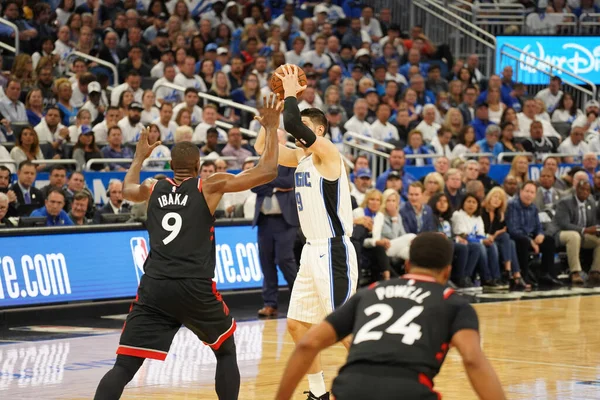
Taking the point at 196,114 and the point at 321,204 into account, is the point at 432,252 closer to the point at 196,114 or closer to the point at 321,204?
the point at 321,204

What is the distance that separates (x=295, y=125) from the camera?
27.1ft

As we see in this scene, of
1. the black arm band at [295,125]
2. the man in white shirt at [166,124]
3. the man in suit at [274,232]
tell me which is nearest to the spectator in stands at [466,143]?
the man in white shirt at [166,124]

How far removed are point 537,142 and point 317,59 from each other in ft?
14.9

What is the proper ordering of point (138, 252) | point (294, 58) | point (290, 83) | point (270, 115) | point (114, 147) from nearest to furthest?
1. point (270, 115)
2. point (290, 83)
3. point (138, 252)
4. point (114, 147)
5. point (294, 58)

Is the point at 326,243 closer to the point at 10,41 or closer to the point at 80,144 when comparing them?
the point at 80,144

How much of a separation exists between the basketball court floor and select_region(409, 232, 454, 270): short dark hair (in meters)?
4.25

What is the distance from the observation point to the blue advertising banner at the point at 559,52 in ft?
90.7

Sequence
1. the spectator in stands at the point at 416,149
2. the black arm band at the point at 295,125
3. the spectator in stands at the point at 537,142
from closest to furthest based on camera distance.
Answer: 1. the black arm band at the point at 295,125
2. the spectator in stands at the point at 416,149
3. the spectator in stands at the point at 537,142

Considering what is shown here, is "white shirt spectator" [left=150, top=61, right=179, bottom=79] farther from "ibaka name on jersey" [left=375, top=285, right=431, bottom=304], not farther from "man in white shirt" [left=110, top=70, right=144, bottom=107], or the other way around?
"ibaka name on jersey" [left=375, top=285, right=431, bottom=304]

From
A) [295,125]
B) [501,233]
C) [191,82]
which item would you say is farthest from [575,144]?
[295,125]

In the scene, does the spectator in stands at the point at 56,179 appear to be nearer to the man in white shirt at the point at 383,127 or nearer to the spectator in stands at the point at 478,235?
the spectator in stands at the point at 478,235

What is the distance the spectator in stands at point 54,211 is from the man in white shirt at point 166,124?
425cm

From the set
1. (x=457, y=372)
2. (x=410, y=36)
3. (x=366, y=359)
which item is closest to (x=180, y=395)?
(x=457, y=372)

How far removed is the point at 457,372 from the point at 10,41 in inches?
498
